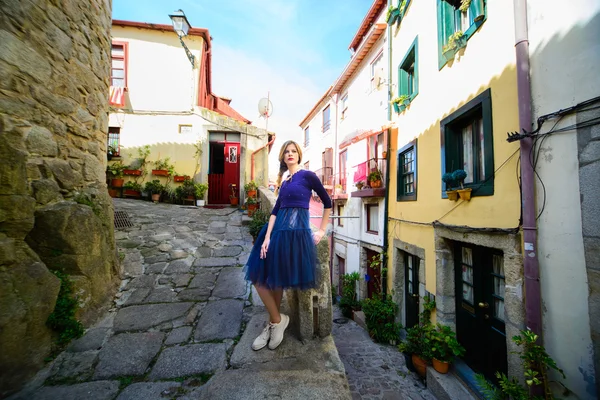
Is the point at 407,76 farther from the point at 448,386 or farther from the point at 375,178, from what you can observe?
the point at 448,386

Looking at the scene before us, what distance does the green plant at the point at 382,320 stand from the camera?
640 centimetres

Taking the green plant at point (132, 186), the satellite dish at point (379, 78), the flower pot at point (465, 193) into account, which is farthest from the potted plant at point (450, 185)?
the green plant at point (132, 186)

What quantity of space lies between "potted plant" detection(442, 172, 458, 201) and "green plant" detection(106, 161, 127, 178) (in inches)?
393

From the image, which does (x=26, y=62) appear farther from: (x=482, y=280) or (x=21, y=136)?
(x=482, y=280)

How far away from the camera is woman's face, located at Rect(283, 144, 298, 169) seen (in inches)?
95.0

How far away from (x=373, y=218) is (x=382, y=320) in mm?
3504

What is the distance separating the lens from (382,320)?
21.7 ft

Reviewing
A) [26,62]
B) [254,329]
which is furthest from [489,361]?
[26,62]

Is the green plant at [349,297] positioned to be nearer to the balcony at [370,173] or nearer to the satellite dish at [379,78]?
the balcony at [370,173]

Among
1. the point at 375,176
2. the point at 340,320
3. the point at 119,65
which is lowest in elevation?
the point at 340,320

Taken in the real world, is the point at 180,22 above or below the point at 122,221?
above

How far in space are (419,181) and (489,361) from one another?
356 centimetres

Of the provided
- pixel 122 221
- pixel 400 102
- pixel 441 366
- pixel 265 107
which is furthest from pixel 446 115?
pixel 265 107

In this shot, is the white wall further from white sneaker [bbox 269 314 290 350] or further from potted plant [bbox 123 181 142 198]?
potted plant [bbox 123 181 142 198]
